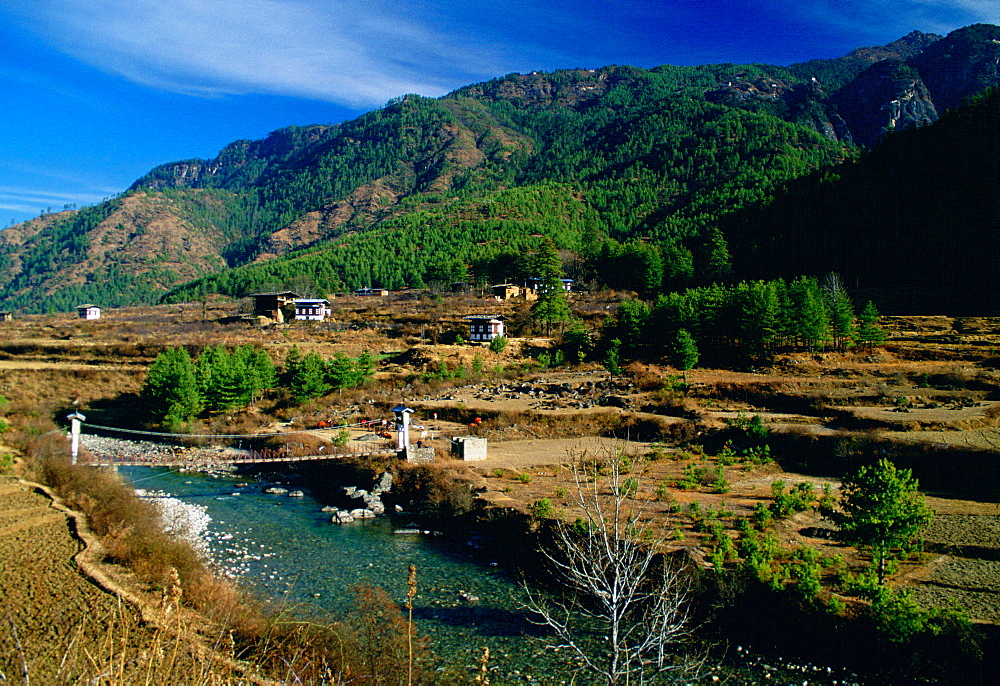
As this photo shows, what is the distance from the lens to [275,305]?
71.4m

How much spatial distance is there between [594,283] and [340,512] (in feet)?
192

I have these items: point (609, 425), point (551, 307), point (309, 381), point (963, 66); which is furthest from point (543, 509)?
point (963, 66)

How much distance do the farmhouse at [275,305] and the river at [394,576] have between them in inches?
1719

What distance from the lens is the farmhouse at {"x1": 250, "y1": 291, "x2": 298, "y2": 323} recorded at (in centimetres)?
6884

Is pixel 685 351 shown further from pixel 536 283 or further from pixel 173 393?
pixel 536 283

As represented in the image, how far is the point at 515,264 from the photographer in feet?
265

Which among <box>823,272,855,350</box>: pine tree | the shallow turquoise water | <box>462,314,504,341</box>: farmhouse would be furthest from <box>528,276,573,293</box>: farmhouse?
the shallow turquoise water

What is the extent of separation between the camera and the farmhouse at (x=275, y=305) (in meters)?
68.8

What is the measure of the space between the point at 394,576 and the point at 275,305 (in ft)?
193

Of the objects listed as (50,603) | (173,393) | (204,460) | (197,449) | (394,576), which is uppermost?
(173,393)

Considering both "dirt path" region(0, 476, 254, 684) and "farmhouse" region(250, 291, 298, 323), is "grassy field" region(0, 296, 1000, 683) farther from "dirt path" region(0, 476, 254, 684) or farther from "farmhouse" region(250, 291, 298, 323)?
"farmhouse" region(250, 291, 298, 323)

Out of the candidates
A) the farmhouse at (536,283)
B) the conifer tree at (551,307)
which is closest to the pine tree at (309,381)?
the conifer tree at (551,307)

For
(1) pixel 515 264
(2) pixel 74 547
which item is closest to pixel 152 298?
(1) pixel 515 264

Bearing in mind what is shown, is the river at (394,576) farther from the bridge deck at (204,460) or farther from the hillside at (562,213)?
the hillside at (562,213)
